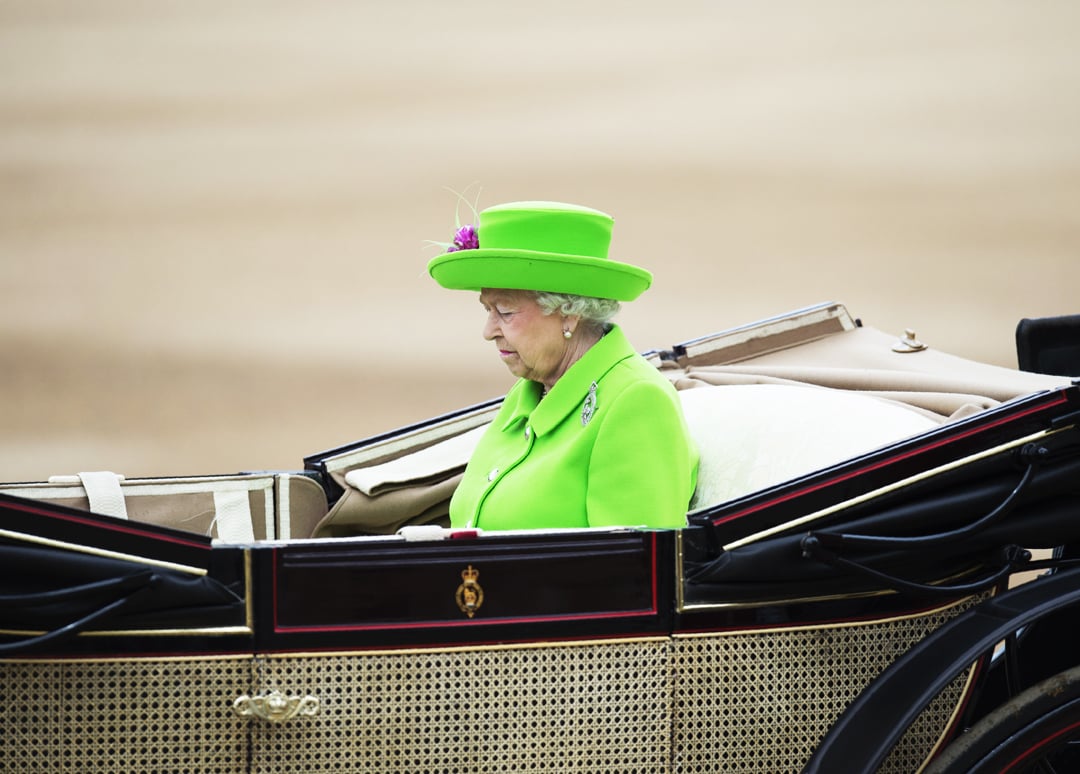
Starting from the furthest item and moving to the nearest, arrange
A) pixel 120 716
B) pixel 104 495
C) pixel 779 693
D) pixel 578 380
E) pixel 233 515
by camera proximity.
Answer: pixel 233 515, pixel 104 495, pixel 578 380, pixel 779 693, pixel 120 716

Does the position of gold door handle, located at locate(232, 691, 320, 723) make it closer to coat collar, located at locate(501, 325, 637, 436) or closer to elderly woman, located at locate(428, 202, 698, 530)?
elderly woman, located at locate(428, 202, 698, 530)

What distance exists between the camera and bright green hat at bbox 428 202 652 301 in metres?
1.85

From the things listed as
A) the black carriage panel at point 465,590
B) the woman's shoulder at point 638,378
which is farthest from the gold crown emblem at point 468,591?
the woman's shoulder at point 638,378

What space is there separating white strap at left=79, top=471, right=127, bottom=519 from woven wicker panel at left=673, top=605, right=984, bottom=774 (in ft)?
3.43

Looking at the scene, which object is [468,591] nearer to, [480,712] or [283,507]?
[480,712]

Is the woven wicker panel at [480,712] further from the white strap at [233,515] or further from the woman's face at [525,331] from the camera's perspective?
the white strap at [233,515]

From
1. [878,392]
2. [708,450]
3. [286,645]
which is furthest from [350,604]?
[878,392]

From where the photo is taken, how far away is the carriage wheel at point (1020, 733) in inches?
59.3

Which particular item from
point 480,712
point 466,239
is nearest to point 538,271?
point 466,239

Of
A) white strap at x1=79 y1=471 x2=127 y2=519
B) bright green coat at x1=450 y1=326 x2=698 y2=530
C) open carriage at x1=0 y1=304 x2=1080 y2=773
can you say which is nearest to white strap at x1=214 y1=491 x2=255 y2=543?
white strap at x1=79 y1=471 x2=127 y2=519

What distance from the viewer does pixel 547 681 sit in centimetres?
155

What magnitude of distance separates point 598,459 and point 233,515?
78 cm

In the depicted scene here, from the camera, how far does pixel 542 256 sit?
72.2 inches

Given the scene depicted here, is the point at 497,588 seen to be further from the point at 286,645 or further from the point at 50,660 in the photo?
the point at 50,660
